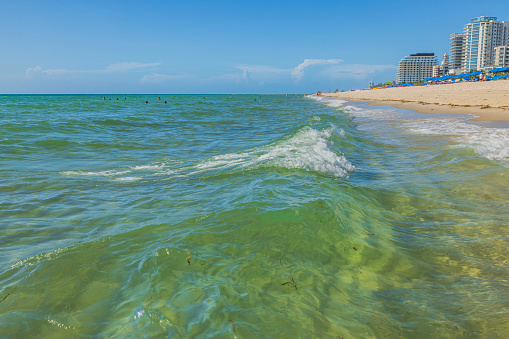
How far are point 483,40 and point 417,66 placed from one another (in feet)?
104

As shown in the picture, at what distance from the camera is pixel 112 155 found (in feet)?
32.4

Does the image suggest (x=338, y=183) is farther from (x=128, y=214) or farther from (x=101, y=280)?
(x=101, y=280)

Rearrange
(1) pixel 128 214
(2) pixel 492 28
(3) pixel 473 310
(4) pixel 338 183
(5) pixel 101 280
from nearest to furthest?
(3) pixel 473 310, (5) pixel 101 280, (1) pixel 128 214, (4) pixel 338 183, (2) pixel 492 28

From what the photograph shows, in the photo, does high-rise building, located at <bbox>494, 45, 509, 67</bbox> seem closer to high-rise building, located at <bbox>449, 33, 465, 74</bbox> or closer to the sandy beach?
high-rise building, located at <bbox>449, 33, 465, 74</bbox>

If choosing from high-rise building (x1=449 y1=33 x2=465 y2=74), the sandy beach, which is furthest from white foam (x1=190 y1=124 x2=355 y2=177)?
high-rise building (x1=449 y1=33 x2=465 y2=74)

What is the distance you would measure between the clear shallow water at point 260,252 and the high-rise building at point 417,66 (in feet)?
597

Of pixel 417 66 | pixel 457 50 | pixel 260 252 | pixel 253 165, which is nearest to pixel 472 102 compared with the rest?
pixel 253 165

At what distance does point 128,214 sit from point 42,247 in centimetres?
121

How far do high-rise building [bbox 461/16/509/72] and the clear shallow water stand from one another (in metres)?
161

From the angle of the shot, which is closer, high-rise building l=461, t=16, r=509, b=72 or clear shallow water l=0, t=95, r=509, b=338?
clear shallow water l=0, t=95, r=509, b=338

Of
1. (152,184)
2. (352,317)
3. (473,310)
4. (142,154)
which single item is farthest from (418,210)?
(142,154)

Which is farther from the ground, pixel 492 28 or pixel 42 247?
pixel 492 28

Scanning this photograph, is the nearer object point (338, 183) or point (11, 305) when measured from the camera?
point (11, 305)

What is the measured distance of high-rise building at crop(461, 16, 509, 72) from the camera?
5246 inches
